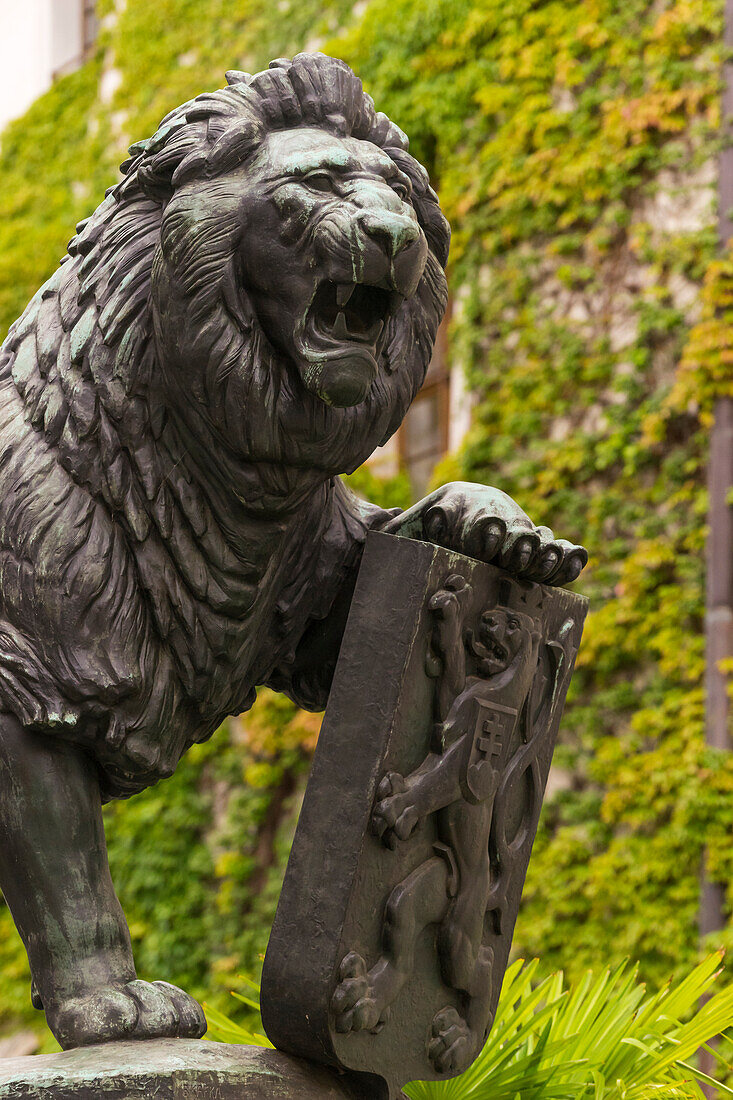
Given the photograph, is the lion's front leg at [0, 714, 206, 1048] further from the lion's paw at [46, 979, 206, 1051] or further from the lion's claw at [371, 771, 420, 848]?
the lion's claw at [371, 771, 420, 848]

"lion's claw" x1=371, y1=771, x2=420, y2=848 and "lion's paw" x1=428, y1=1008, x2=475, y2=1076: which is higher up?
"lion's claw" x1=371, y1=771, x2=420, y2=848

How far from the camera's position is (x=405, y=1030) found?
160cm

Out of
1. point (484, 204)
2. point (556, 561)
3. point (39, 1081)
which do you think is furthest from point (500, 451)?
point (39, 1081)

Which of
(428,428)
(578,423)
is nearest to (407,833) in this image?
(578,423)

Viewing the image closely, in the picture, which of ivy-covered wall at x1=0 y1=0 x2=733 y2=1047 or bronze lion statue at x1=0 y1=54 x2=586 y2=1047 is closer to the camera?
bronze lion statue at x1=0 y1=54 x2=586 y2=1047

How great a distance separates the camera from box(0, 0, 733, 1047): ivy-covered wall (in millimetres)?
4887

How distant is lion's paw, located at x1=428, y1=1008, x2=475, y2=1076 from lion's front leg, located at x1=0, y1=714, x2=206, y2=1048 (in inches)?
11.4

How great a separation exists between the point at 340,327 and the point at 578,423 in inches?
161

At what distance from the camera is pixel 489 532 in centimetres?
168

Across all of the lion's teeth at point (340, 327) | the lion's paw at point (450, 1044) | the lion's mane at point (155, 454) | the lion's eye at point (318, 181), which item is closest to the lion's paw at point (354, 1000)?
the lion's paw at point (450, 1044)

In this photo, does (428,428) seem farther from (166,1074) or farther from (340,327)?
(166,1074)

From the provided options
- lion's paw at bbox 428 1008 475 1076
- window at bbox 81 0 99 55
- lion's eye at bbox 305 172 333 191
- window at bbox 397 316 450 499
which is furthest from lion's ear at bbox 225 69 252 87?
window at bbox 81 0 99 55

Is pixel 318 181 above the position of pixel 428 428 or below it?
below

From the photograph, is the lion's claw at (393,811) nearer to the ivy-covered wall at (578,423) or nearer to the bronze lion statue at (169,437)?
the bronze lion statue at (169,437)
